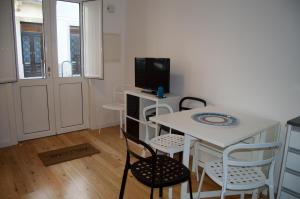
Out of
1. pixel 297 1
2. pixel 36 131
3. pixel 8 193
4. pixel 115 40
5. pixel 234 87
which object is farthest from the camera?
pixel 115 40

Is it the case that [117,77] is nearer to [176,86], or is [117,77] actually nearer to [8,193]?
[176,86]

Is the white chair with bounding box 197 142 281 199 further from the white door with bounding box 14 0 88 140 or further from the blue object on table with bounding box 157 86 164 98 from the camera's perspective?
the white door with bounding box 14 0 88 140

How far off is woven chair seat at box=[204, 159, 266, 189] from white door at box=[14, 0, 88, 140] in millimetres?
2855

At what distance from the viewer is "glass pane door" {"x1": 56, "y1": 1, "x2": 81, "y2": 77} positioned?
3.76 meters

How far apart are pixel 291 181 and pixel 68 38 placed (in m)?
3.59

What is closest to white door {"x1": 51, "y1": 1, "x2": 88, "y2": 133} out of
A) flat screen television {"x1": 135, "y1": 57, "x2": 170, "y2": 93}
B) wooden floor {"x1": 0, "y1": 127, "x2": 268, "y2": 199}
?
wooden floor {"x1": 0, "y1": 127, "x2": 268, "y2": 199}

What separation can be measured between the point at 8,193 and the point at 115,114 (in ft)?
7.83

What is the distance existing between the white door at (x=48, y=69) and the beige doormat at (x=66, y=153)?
0.68 meters

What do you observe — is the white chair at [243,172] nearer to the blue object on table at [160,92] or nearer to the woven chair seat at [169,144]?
the woven chair seat at [169,144]

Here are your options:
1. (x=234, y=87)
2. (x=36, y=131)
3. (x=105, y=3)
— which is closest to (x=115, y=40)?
(x=105, y=3)

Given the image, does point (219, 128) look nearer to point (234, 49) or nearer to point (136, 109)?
point (234, 49)

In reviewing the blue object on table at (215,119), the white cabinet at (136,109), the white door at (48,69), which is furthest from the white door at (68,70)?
the blue object on table at (215,119)

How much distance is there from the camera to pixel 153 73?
3309 millimetres

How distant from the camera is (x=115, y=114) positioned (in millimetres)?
4539
